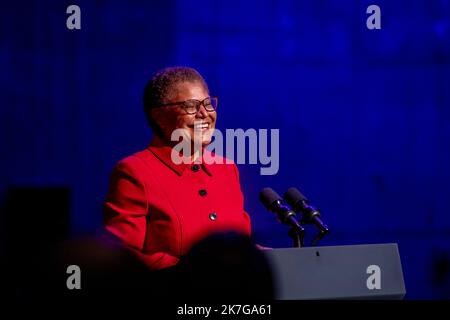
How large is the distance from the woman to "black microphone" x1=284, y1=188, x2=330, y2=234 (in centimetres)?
31

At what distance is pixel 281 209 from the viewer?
1.85 metres

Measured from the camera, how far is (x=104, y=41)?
2.88m

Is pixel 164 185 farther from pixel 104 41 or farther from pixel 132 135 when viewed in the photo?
pixel 104 41

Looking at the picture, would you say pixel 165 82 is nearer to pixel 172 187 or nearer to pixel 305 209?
pixel 172 187

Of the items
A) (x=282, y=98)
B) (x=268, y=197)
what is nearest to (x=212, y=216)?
(x=268, y=197)

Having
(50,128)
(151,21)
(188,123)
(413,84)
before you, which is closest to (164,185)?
(188,123)

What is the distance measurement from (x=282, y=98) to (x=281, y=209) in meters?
1.17

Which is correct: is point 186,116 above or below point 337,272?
above

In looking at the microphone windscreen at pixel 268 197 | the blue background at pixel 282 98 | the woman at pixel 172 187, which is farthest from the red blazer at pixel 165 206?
the blue background at pixel 282 98

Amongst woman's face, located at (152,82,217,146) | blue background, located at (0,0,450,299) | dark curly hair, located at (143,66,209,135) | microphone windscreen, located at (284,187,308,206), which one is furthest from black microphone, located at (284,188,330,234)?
blue background, located at (0,0,450,299)

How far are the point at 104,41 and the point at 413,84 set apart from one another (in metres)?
1.45

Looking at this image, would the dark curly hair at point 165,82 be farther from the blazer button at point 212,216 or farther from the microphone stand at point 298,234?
the microphone stand at point 298,234

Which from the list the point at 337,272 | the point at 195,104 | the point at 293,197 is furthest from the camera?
the point at 195,104

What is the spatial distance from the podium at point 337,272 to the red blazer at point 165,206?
17.4 inches
